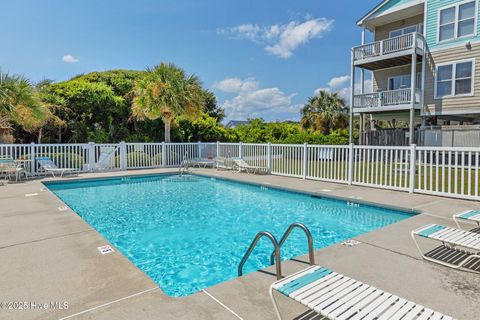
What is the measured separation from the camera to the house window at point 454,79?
1446 centimetres

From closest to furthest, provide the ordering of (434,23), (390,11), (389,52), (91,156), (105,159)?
(91,156), (105,159), (434,23), (389,52), (390,11)

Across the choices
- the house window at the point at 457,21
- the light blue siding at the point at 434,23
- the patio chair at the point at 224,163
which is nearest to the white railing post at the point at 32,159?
the patio chair at the point at 224,163

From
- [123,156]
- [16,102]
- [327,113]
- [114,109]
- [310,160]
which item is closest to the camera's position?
[310,160]

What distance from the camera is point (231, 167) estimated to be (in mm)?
14516

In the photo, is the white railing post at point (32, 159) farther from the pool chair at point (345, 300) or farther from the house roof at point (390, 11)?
the house roof at point (390, 11)

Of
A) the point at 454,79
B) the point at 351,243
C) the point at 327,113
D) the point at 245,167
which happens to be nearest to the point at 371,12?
the point at 454,79

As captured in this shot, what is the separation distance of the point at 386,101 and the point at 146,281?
16.8 m

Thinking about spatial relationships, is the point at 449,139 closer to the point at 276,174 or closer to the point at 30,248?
the point at 276,174

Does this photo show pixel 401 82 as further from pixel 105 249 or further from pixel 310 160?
pixel 105 249

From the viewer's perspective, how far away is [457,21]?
14.6 meters

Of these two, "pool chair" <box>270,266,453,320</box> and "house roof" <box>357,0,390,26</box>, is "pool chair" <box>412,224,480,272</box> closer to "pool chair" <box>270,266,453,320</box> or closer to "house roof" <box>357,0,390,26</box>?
"pool chair" <box>270,266,453,320</box>

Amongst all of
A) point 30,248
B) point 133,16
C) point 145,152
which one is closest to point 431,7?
point 133,16

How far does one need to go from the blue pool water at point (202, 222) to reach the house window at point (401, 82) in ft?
40.9

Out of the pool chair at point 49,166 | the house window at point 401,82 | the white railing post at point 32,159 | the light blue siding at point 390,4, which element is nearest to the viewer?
the pool chair at point 49,166
